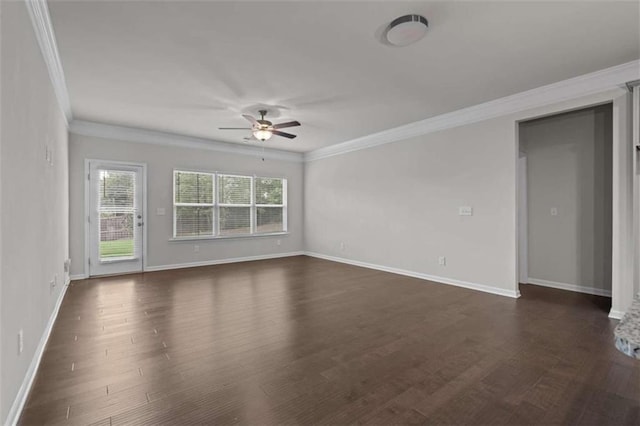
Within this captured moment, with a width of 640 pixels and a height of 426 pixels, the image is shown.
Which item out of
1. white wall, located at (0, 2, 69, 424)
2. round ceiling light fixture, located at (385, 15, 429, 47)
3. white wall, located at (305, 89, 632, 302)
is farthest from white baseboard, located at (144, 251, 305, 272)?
round ceiling light fixture, located at (385, 15, 429, 47)

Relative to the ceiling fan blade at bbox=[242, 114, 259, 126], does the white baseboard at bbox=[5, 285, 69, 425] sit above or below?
below

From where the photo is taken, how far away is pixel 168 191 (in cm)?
621

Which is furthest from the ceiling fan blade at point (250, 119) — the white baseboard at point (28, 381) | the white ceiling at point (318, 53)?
the white baseboard at point (28, 381)

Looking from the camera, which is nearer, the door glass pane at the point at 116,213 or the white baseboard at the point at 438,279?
the white baseboard at the point at 438,279

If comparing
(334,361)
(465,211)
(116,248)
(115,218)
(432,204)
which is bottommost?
(334,361)

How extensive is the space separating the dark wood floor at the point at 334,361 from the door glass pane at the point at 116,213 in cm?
148

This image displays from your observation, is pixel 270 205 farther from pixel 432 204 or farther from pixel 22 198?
pixel 22 198

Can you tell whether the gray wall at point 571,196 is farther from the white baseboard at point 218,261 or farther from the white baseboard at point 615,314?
the white baseboard at point 218,261

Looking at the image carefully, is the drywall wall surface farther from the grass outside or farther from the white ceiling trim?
the grass outside

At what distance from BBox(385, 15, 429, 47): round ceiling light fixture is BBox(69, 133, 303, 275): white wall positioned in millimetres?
5150

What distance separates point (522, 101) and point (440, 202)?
1.84 meters

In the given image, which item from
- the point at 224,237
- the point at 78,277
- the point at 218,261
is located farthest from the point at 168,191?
the point at 78,277

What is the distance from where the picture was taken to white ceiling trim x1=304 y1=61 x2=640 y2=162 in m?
3.38

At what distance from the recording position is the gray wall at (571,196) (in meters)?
→ 4.22
